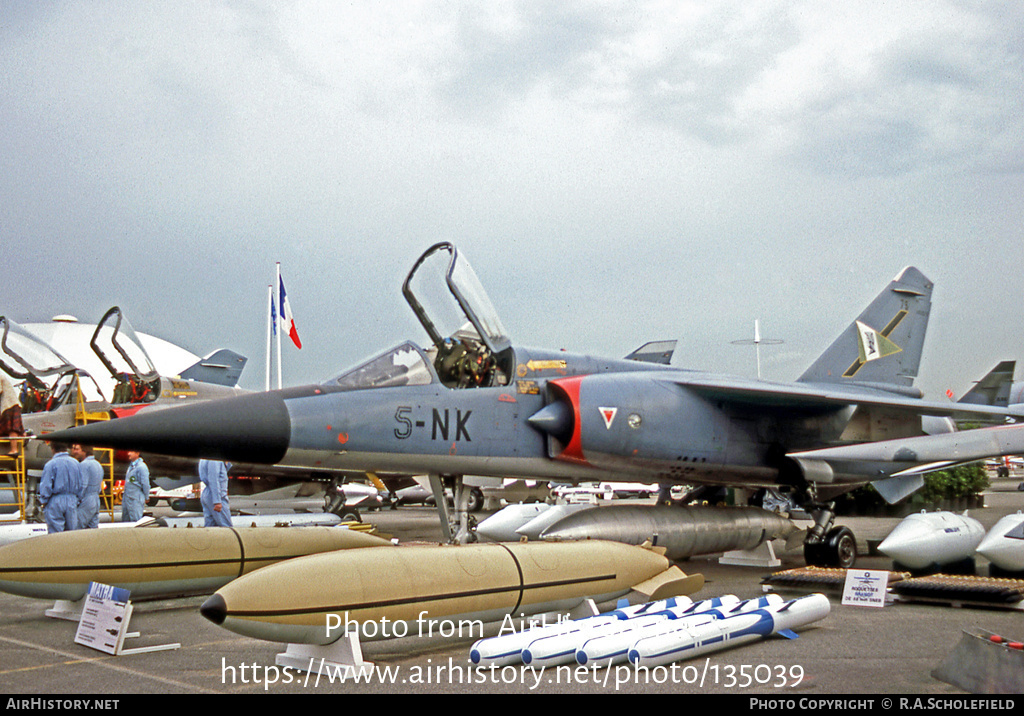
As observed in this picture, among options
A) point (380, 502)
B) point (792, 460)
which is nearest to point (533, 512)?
point (792, 460)

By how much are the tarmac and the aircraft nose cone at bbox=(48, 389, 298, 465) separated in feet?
4.51

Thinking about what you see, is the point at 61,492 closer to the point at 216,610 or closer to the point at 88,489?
the point at 88,489

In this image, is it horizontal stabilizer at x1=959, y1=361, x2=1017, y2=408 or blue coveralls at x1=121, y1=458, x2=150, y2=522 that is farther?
blue coveralls at x1=121, y1=458, x2=150, y2=522

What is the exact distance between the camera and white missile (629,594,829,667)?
4750 mm

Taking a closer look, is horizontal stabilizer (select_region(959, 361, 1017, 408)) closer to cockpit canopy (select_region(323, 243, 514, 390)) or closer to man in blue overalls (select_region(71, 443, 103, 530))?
cockpit canopy (select_region(323, 243, 514, 390))

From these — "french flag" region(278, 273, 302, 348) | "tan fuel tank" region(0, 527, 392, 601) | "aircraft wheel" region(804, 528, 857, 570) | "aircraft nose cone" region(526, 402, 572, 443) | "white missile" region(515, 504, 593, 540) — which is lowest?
"aircraft wheel" region(804, 528, 857, 570)

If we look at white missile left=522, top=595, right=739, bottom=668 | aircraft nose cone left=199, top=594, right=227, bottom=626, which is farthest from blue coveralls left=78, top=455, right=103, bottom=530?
white missile left=522, top=595, right=739, bottom=668

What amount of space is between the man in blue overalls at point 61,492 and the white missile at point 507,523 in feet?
14.8

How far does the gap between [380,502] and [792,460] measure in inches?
613

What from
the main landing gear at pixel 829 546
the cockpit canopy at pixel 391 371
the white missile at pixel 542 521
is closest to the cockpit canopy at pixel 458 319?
the cockpit canopy at pixel 391 371

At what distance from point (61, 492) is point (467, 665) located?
6.23 meters

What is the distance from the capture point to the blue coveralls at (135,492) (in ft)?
43.1

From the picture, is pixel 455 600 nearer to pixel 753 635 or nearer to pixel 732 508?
pixel 753 635

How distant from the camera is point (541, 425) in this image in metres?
8.55
